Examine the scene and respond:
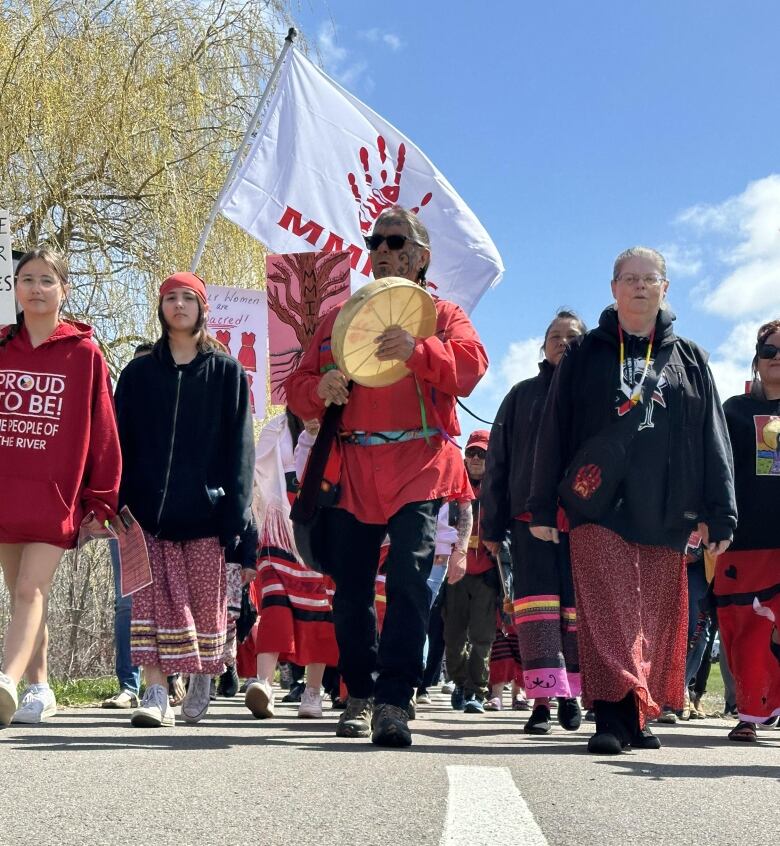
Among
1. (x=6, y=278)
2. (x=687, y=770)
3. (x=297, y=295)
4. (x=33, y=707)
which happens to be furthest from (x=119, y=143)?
(x=687, y=770)

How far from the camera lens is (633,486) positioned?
6109 mm

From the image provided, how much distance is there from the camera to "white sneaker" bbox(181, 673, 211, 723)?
7012 mm

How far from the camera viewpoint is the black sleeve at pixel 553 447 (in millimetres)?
6328

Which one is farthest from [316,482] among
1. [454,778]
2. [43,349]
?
[454,778]

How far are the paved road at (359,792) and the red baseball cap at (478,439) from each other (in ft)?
19.6

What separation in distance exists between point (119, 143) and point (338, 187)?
2957 mm

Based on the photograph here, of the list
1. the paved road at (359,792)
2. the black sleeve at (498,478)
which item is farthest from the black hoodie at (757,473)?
the paved road at (359,792)

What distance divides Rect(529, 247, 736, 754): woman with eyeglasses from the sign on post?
2.87m

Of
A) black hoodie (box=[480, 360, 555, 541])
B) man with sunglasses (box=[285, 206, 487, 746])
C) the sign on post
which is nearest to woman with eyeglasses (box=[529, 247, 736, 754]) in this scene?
man with sunglasses (box=[285, 206, 487, 746])

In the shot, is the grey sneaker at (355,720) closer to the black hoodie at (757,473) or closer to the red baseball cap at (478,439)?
the black hoodie at (757,473)

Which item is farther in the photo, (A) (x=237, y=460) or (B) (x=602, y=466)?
(A) (x=237, y=460)

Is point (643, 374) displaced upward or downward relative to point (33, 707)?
upward

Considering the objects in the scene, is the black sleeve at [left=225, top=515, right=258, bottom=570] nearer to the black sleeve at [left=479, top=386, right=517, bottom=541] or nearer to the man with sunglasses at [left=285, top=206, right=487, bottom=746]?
the man with sunglasses at [left=285, top=206, right=487, bottom=746]

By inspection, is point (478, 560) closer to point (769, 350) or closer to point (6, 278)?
point (769, 350)
